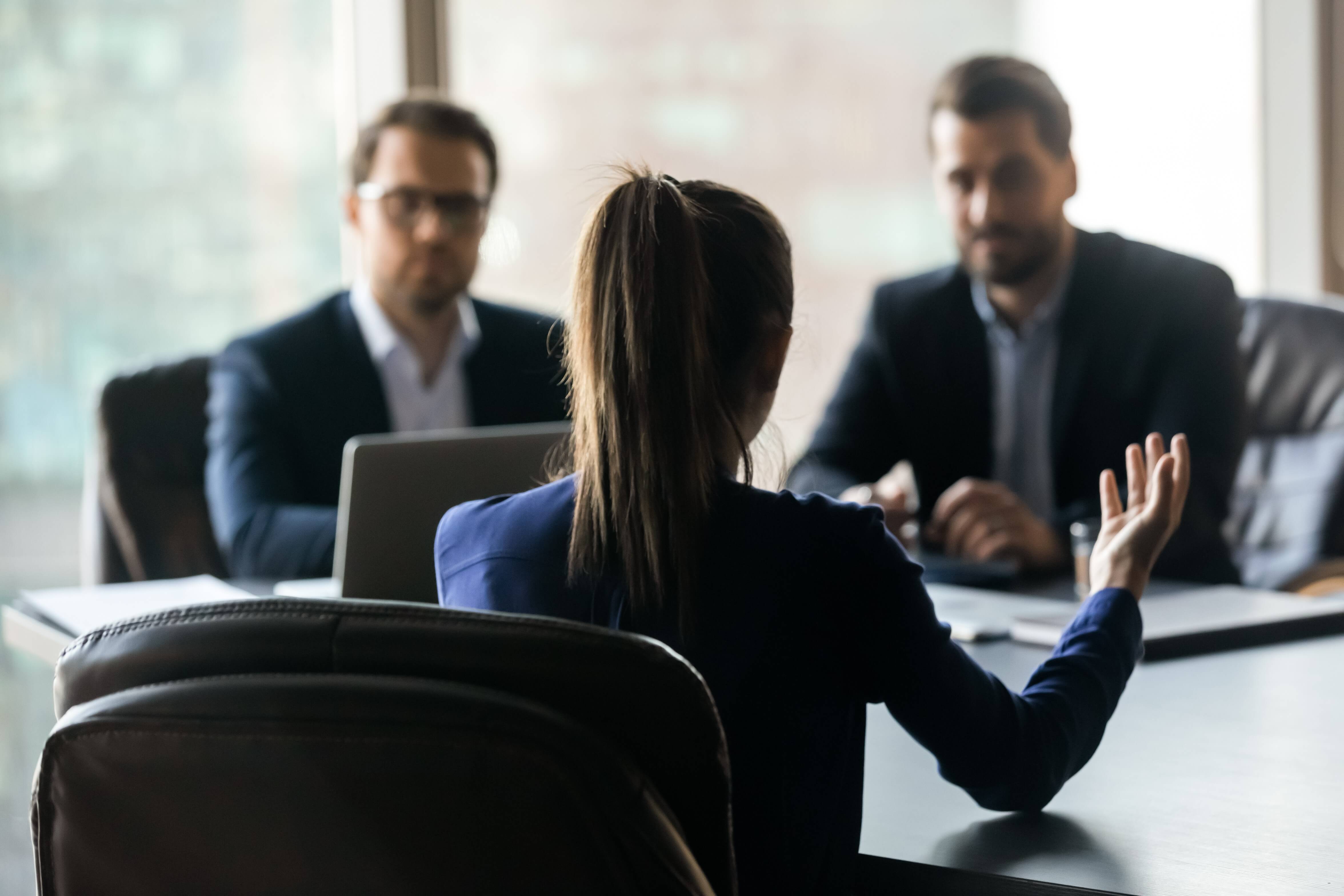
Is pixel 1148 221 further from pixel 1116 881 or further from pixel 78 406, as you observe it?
pixel 1116 881

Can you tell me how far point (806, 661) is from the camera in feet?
2.95

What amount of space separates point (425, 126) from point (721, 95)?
1191 mm

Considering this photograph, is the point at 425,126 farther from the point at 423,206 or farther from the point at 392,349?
the point at 392,349

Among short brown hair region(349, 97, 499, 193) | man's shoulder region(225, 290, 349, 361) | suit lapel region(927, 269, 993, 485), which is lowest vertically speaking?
suit lapel region(927, 269, 993, 485)

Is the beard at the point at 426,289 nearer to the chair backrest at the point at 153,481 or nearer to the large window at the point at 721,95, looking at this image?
the chair backrest at the point at 153,481

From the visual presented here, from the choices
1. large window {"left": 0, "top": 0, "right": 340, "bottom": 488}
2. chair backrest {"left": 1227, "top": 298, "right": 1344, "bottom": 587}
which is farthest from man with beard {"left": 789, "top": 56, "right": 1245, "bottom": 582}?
large window {"left": 0, "top": 0, "right": 340, "bottom": 488}

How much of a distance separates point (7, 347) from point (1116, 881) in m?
2.87

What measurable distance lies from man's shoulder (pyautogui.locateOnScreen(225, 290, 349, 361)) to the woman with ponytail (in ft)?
5.55

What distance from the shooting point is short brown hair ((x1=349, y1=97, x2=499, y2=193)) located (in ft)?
8.59

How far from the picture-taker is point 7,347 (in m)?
3.02

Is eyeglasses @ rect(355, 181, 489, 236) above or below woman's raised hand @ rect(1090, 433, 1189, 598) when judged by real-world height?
above

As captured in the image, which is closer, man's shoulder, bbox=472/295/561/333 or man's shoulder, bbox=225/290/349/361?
man's shoulder, bbox=225/290/349/361

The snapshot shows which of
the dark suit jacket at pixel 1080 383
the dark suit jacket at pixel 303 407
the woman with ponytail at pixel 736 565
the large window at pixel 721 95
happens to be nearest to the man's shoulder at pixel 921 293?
the dark suit jacket at pixel 1080 383

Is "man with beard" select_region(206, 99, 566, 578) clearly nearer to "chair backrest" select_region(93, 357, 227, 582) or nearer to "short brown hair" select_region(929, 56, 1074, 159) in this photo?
"chair backrest" select_region(93, 357, 227, 582)
